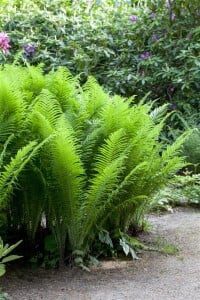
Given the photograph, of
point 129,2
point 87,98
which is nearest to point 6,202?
point 87,98

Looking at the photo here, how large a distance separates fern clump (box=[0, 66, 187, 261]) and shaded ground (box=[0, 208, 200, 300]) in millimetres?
189

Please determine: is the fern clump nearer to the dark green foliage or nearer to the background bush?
the dark green foliage

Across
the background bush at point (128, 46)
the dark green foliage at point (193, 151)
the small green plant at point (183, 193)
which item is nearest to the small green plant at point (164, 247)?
the small green plant at point (183, 193)

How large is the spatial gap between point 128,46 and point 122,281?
4.66 meters

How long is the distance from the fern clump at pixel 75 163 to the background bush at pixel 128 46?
10.3 feet

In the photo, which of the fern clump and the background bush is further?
the background bush

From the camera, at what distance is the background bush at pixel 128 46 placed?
22.0ft

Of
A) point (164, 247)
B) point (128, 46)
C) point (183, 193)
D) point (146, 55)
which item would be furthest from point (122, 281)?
point (128, 46)

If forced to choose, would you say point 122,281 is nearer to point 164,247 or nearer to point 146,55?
point 164,247

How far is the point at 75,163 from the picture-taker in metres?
2.95

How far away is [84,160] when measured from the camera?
10.4 feet

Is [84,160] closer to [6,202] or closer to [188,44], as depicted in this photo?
[6,202]

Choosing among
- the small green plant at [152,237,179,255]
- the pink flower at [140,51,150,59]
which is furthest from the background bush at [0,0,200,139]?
the small green plant at [152,237,179,255]

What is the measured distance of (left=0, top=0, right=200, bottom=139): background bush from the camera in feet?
22.0
